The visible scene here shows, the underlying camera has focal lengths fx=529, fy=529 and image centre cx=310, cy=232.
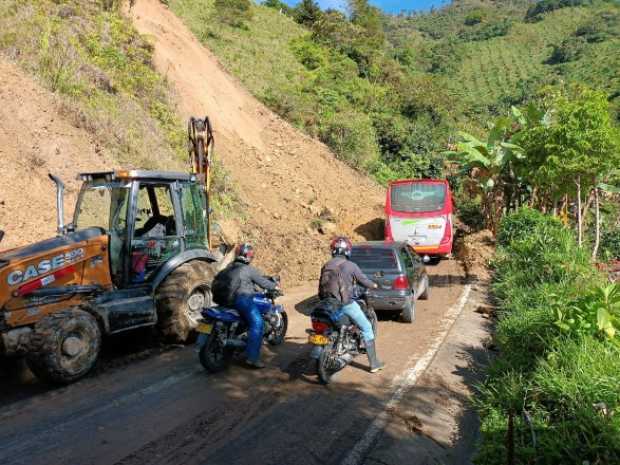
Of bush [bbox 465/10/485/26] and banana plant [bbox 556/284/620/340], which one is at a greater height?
bush [bbox 465/10/485/26]

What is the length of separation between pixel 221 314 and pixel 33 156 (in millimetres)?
8346

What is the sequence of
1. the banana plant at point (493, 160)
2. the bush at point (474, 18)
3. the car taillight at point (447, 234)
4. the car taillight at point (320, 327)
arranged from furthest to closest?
the bush at point (474, 18) < the banana plant at point (493, 160) < the car taillight at point (447, 234) < the car taillight at point (320, 327)

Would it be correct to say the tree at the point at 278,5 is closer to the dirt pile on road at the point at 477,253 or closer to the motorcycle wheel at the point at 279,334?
the dirt pile on road at the point at 477,253

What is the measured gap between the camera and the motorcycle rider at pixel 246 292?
698 cm

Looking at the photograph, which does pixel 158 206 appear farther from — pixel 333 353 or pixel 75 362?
pixel 333 353

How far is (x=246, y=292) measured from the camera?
7.02m

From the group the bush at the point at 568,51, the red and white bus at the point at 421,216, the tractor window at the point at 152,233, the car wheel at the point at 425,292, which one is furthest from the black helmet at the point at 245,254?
A: the bush at the point at 568,51

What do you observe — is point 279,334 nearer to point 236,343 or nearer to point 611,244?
point 236,343

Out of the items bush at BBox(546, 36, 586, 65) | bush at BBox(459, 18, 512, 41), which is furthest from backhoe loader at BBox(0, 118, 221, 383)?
bush at BBox(459, 18, 512, 41)

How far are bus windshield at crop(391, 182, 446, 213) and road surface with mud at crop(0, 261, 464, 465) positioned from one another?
10.1 m

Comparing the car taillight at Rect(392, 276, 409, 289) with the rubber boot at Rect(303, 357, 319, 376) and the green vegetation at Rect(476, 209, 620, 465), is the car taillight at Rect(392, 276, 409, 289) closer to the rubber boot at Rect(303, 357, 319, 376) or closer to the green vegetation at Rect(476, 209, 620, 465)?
the green vegetation at Rect(476, 209, 620, 465)

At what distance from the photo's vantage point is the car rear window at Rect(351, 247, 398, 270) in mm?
10133

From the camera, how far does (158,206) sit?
8.44m

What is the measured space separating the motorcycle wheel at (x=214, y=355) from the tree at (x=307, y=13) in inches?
1930
